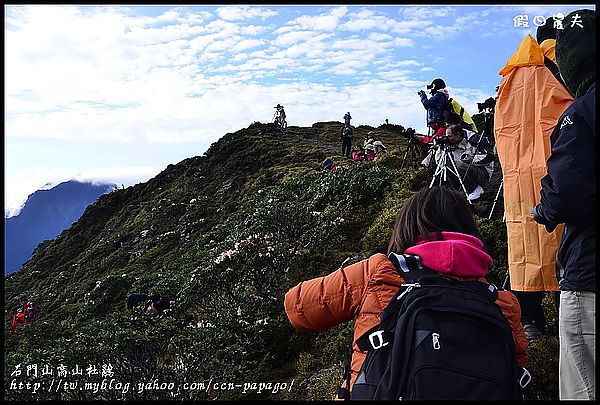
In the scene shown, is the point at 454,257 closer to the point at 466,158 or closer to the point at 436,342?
the point at 436,342

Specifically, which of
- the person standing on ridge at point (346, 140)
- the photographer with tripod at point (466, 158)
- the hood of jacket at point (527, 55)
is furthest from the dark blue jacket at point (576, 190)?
the person standing on ridge at point (346, 140)

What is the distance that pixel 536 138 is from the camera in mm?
3641

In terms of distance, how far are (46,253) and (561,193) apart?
119 feet

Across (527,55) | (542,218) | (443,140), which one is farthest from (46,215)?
(542,218)

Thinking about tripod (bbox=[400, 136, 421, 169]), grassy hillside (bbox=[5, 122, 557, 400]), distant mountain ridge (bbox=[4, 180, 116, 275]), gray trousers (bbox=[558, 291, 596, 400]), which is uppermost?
tripod (bbox=[400, 136, 421, 169])

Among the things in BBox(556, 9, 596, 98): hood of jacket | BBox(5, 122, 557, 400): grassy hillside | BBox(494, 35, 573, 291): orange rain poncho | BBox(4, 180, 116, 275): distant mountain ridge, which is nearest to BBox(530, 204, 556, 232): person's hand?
BBox(556, 9, 596, 98): hood of jacket

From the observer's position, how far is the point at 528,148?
12.2ft

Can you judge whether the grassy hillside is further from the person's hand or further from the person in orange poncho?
the person's hand

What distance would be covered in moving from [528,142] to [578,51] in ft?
3.97

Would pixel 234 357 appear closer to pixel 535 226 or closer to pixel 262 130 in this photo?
pixel 535 226

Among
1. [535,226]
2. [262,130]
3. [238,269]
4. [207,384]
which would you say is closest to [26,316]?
[238,269]

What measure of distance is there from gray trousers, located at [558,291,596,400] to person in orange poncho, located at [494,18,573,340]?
40.7 inches

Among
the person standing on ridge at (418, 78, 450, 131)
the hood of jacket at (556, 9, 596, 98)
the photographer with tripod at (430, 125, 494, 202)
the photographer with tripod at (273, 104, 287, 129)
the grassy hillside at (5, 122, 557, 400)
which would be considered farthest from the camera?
the photographer with tripod at (273, 104, 287, 129)

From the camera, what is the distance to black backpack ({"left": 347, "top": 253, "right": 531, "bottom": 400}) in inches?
73.3
